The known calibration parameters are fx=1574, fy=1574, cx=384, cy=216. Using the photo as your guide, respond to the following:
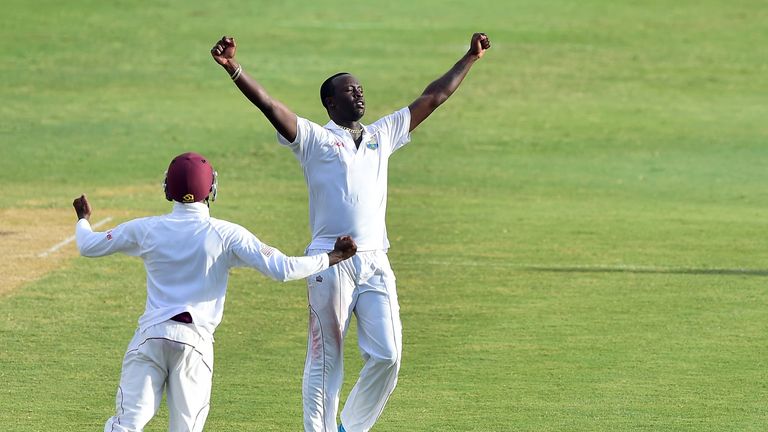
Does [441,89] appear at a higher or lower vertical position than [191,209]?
higher

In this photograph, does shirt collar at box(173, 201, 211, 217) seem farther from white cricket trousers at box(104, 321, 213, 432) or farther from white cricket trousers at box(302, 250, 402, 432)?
white cricket trousers at box(302, 250, 402, 432)

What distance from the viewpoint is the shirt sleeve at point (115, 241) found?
8.47 meters

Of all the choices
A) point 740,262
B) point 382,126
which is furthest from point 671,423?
point 740,262

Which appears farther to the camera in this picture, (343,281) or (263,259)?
(343,281)

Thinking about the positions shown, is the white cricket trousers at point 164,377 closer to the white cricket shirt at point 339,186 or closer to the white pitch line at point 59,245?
the white cricket shirt at point 339,186

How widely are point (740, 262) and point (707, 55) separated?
2268 cm

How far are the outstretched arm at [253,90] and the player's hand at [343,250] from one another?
1.15 m

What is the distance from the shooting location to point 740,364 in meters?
12.8

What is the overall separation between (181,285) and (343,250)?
36.5 inches

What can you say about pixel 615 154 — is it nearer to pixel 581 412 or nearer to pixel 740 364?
pixel 740 364

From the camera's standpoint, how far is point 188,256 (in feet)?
27.6

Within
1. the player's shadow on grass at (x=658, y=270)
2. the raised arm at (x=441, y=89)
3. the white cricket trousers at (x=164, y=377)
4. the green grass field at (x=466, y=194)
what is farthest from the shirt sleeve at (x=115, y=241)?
the player's shadow on grass at (x=658, y=270)

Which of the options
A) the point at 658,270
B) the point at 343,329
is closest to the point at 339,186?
the point at 343,329

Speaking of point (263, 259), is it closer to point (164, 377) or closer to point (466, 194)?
point (164, 377)
